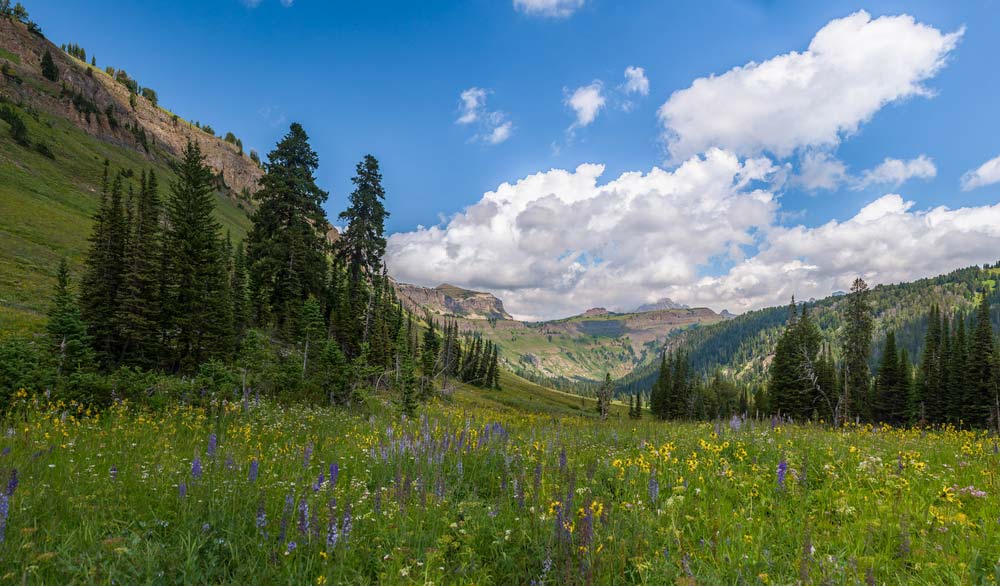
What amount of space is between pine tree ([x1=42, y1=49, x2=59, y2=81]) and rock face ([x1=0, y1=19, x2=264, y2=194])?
1273 millimetres

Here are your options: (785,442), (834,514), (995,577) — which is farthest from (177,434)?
(785,442)

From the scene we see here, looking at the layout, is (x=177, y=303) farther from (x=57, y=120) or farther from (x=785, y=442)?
(x=57, y=120)

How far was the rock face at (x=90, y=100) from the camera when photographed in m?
111

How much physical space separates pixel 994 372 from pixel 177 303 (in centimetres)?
7006

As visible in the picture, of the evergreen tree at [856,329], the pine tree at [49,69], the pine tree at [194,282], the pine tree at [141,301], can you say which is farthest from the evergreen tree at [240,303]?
the pine tree at [49,69]

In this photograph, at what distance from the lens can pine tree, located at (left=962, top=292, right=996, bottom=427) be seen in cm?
4466

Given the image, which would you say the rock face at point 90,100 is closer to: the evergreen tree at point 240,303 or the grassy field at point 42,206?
the grassy field at point 42,206

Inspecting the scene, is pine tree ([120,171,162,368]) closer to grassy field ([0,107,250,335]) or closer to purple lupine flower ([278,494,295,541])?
grassy field ([0,107,250,335])

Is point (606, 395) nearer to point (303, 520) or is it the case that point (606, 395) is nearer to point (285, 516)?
point (285, 516)

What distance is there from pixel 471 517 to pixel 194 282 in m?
23.2

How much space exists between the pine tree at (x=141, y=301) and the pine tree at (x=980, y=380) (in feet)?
237

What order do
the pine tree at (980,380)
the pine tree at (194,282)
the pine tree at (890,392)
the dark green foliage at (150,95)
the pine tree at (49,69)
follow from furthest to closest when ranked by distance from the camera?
the dark green foliage at (150,95) < the pine tree at (49,69) < the pine tree at (890,392) < the pine tree at (980,380) < the pine tree at (194,282)

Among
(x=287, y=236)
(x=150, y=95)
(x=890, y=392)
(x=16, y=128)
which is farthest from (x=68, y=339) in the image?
(x=150, y=95)

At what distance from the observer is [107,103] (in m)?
144
